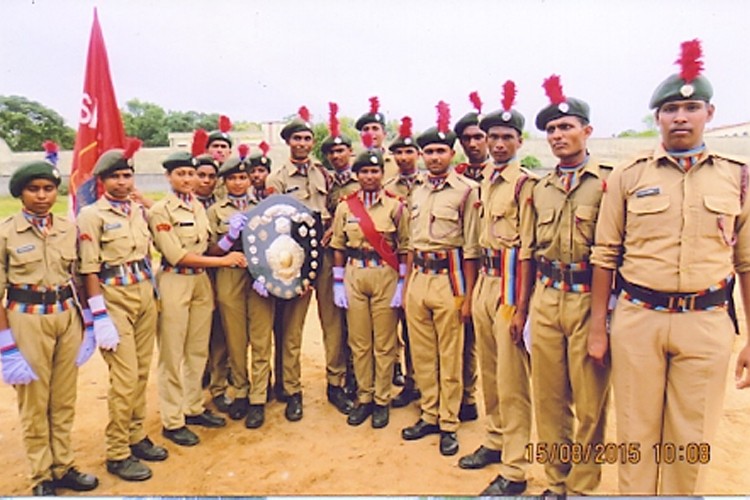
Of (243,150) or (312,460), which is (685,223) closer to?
(312,460)

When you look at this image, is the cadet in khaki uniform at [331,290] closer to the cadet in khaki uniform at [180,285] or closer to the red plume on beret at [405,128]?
the red plume on beret at [405,128]

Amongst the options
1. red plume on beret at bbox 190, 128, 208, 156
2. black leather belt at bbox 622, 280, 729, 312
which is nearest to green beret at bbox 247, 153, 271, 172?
red plume on beret at bbox 190, 128, 208, 156

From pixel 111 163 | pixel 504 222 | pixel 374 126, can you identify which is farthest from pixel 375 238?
pixel 111 163

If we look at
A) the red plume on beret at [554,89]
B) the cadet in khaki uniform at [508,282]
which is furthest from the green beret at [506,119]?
the red plume on beret at [554,89]

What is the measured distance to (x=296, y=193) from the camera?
425cm

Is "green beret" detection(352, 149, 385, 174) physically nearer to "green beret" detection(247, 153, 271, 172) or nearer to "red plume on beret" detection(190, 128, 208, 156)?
"green beret" detection(247, 153, 271, 172)

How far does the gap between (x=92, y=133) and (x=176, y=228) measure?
862mm

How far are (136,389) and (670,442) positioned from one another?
9.41ft

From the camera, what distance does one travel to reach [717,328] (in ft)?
7.52

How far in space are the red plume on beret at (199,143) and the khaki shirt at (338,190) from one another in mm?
994

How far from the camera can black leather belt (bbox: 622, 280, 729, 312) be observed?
2.29 meters

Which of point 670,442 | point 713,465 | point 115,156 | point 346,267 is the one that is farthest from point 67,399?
point 713,465

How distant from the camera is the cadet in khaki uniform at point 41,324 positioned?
279 centimetres
